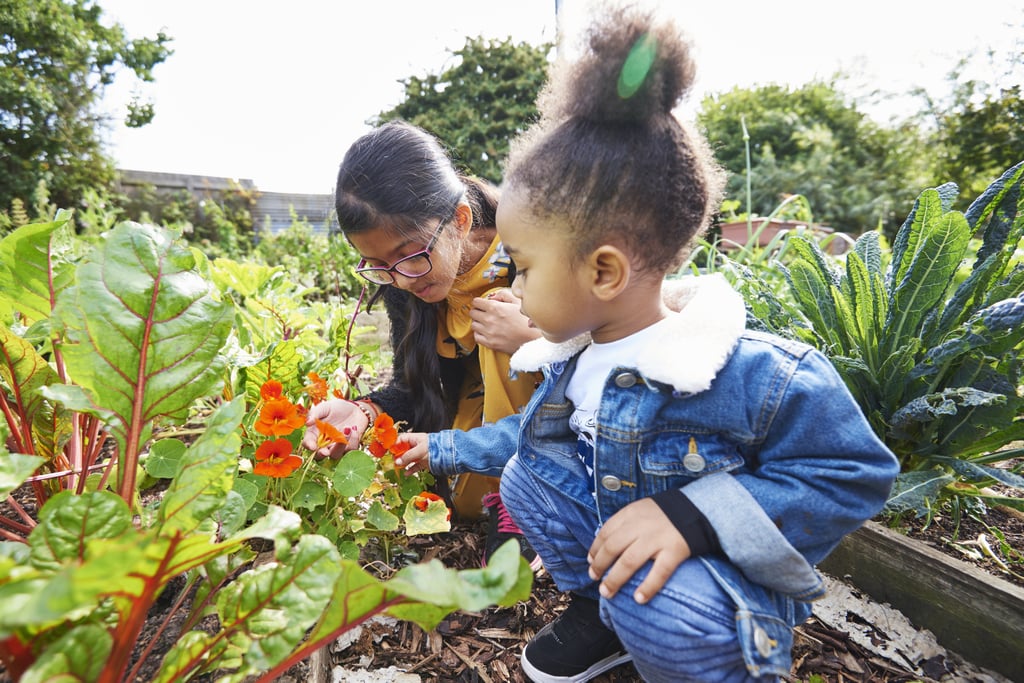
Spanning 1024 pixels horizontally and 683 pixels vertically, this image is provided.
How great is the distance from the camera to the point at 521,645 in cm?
126

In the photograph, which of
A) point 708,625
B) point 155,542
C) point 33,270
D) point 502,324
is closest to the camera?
point 155,542

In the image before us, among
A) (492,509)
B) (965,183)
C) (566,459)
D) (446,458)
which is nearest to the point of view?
(566,459)

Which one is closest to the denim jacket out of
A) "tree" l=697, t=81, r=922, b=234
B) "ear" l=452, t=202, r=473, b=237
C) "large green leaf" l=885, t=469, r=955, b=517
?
"large green leaf" l=885, t=469, r=955, b=517

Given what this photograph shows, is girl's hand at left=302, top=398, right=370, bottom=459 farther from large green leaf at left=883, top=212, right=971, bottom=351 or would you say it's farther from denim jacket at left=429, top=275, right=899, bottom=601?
large green leaf at left=883, top=212, right=971, bottom=351

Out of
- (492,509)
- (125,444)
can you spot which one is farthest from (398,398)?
(125,444)

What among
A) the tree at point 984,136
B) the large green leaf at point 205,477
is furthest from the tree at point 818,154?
the large green leaf at point 205,477

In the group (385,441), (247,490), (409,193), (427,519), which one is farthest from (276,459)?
(409,193)

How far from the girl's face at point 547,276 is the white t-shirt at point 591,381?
90 mm

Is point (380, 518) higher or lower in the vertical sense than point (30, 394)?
lower

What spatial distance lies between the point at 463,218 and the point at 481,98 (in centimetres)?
1310

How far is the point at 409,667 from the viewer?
1191mm

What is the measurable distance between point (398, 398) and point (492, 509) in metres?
0.59

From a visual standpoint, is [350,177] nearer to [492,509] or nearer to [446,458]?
[446,458]

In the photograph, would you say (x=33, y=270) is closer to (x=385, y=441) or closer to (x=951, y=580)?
(x=385, y=441)
